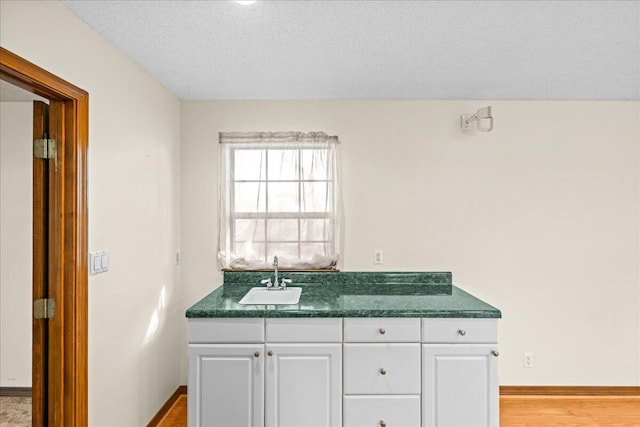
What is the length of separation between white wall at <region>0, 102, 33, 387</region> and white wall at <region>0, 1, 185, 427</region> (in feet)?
3.71

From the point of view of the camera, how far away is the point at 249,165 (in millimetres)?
3115

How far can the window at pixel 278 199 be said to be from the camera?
122 inches

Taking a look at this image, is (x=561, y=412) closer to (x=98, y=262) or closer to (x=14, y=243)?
(x=98, y=262)

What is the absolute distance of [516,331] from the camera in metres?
3.11

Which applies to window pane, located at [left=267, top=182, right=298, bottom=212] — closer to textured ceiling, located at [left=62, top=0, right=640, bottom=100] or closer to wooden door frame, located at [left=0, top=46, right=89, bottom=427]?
textured ceiling, located at [left=62, top=0, right=640, bottom=100]

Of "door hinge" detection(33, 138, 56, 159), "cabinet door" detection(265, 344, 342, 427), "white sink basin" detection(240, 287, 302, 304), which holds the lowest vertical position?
"cabinet door" detection(265, 344, 342, 427)

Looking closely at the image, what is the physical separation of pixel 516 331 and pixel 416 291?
3.06ft

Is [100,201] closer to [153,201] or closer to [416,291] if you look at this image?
[153,201]

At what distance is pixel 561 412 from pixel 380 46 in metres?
2.83

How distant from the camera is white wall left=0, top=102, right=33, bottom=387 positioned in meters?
3.04

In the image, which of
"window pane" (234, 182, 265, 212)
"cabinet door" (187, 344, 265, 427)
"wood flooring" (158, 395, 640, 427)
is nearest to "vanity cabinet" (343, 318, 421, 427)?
"cabinet door" (187, 344, 265, 427)

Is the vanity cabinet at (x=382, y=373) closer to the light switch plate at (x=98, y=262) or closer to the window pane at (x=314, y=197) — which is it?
the window pane at (x=314, y=197)

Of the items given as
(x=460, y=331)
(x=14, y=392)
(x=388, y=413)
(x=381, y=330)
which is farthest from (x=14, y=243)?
(x=460, y=331)

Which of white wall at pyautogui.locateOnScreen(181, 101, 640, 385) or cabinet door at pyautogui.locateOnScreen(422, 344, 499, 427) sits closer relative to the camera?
cabinet door at pyautogui.locateOnScreen(422, 344, 499, 427)
